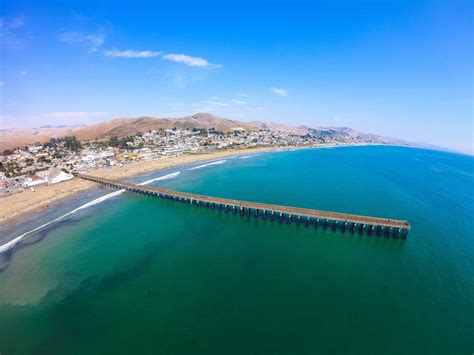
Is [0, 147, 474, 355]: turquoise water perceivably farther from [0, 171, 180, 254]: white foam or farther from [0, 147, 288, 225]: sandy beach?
[0, 147, 288, 225]: sandy beach

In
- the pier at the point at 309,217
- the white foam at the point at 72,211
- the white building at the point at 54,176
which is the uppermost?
the pier at the point at 309,217

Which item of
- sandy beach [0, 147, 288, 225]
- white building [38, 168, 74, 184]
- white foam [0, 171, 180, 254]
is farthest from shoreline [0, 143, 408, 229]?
white foam [0, 171, 180, 254]

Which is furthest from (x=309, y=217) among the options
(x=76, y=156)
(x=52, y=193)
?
(x=76, y=156)

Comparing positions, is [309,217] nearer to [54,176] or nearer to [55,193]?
[55,193]

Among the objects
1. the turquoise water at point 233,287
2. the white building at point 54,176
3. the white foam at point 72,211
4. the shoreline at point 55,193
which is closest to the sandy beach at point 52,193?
the shoreline at point 55,193

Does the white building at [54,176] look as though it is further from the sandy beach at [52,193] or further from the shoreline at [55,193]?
the sandy beach at [52,193]

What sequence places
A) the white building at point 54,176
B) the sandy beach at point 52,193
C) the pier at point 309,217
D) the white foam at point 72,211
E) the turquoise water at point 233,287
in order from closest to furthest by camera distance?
the turquoise water at point 233,287
the white foam at point 72,211
the pier at point 309,217
the sandy beach at point 52,193
the white building at point 54,176
